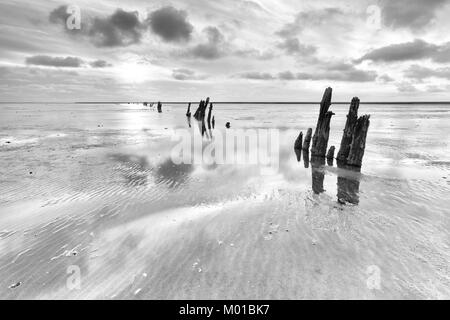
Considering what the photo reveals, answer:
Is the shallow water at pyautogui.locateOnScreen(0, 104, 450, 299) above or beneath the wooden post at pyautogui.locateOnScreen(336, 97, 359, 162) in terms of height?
beneath

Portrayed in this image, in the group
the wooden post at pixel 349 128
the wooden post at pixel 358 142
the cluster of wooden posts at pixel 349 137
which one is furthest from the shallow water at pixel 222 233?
the wooden post at pixel 349 128

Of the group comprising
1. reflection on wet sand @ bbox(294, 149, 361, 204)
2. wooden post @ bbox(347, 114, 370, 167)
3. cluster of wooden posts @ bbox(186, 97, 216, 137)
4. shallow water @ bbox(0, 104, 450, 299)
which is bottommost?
shallow water @ bbox(0, 104, 450, 299)

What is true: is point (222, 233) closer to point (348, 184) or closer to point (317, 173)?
point (348, 184)

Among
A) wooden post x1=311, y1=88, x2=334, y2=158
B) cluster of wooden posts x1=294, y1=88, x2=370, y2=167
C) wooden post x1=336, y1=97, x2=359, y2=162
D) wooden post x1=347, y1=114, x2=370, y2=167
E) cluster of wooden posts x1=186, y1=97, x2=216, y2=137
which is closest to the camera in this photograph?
wooden post x1=347, y1=114, x2=370, y2=167

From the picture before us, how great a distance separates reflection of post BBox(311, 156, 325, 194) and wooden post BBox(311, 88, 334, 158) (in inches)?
24.9

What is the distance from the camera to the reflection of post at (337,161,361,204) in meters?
10.3

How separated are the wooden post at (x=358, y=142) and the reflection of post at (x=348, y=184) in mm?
417

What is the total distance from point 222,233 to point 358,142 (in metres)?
11.3

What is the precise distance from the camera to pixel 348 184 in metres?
12.1

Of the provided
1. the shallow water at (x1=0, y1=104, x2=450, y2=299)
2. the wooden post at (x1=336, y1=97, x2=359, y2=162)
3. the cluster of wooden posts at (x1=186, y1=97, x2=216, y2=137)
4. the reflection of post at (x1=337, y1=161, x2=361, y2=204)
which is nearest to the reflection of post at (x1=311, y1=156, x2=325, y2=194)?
the shallow water at (x1=0, y1=104, x2=450, y2=299)

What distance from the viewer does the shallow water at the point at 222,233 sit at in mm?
5211

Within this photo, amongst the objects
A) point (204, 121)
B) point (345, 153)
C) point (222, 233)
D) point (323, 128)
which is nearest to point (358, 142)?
point (345, 153)

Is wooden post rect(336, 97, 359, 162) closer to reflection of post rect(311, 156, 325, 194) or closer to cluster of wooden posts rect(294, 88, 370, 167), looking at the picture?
cluster of wooden posts rect(294, 88, 370, 167)

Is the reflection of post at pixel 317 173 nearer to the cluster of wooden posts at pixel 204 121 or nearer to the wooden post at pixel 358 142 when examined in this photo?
the wooden post at pixel 358 142
